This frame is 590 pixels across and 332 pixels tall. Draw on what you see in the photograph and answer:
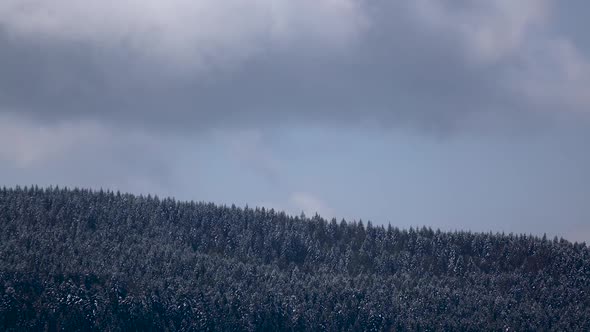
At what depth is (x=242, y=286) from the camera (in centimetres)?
16275

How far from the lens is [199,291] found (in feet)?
515

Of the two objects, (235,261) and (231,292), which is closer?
(231,292)

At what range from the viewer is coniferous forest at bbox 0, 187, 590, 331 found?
151 meters

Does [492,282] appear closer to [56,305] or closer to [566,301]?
[566,301]

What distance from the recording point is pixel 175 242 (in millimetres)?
196250

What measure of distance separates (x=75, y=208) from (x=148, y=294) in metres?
49.5

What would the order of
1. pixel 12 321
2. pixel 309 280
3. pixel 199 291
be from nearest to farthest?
1. pixel 12 321
2. pixel 199 291
3. pixel 309 280

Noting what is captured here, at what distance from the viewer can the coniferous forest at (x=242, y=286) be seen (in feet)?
495

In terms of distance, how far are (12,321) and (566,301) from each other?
288 ft

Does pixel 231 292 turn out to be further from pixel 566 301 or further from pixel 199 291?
pixel 566 301

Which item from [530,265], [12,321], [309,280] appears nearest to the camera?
[12,321]

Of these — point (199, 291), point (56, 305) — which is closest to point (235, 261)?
point (199, 291)

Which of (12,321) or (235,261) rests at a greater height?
(235,261)

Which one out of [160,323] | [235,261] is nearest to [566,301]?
[235,261]
